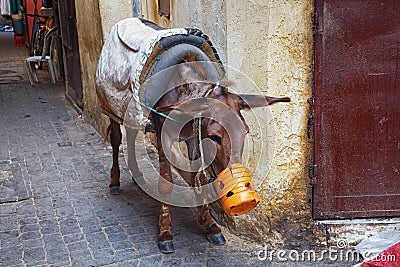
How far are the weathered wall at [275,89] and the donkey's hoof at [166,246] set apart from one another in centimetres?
53

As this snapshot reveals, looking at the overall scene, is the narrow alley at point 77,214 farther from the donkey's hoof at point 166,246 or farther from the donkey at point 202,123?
the donkey at point 202,123

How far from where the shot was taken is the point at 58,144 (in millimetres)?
7145

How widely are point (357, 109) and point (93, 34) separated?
4224mm

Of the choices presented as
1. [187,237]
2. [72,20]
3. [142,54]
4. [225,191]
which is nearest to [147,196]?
[187,237]

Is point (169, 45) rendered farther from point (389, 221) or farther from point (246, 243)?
point (389, 221)

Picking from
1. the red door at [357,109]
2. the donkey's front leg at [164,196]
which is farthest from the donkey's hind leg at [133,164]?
the red door at [357,109]

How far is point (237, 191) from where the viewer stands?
10.3 feet

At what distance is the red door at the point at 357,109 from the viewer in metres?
3.82

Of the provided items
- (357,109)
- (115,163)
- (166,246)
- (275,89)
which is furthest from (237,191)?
(115,163)

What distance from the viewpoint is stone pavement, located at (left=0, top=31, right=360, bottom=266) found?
4.05 metres

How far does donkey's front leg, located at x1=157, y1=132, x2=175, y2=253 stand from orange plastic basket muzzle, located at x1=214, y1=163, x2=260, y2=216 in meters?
0.89

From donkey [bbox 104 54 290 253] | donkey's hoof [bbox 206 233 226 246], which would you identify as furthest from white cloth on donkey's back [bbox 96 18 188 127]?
donkey's hoof [bbox 206 233 226 246]

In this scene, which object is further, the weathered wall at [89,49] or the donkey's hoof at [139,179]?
the weathered wall at [89,49]

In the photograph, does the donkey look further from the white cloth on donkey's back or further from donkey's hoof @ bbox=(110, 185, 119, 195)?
donkey's hoof @ bbox=(110, 185, 119, 195)
